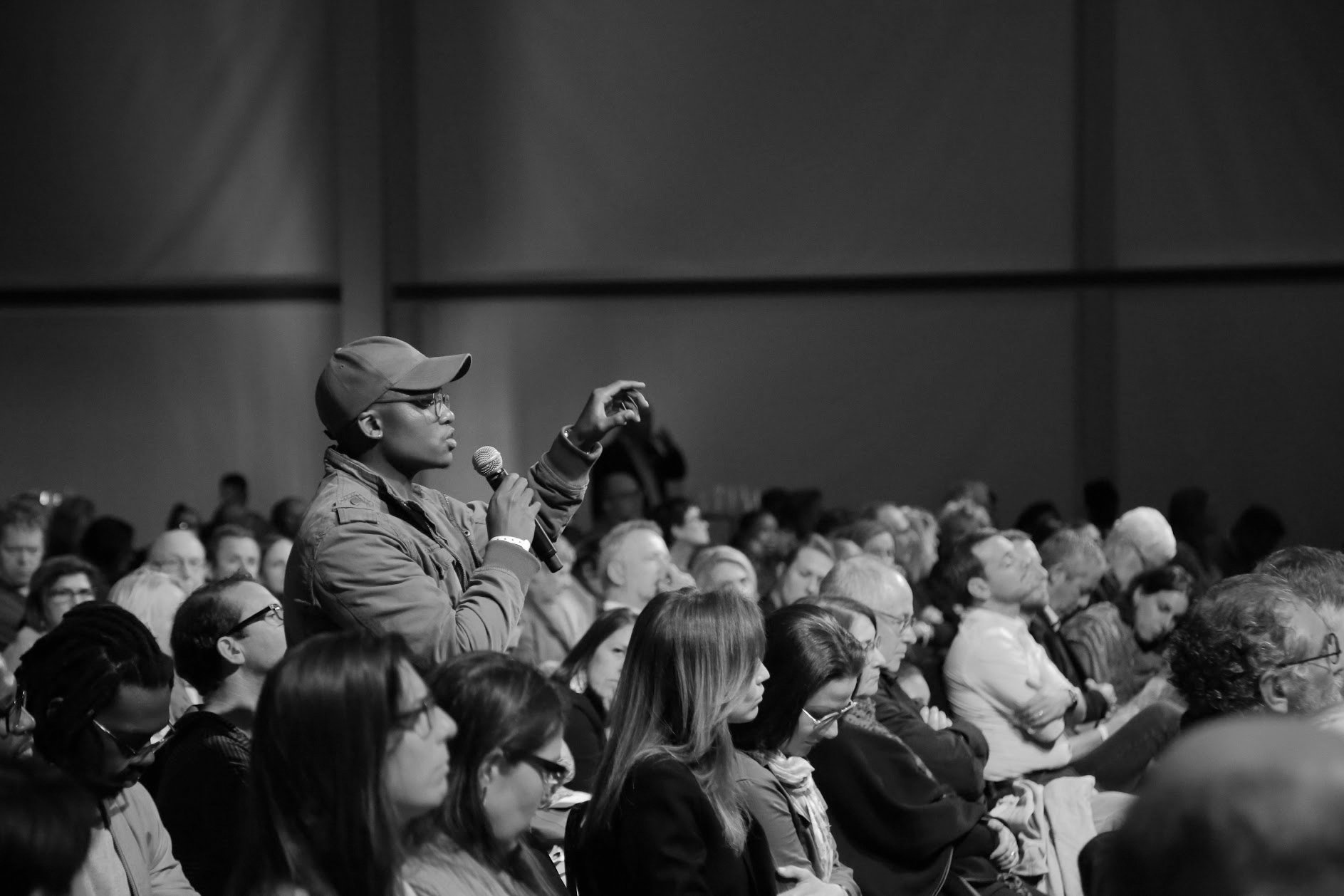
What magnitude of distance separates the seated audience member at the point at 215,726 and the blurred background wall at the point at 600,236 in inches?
330

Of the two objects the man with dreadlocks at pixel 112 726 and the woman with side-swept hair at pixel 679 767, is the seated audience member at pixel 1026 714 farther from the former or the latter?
the man with dreadlocks at pixel 112 726

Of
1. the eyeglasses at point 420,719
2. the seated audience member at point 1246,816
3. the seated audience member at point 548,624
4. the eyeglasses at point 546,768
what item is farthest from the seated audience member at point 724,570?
the seated audience member at point 1246,816

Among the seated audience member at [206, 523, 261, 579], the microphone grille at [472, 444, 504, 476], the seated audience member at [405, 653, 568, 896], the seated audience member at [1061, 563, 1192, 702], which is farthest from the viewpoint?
the seated audience member at [206, 523, 261, 579]

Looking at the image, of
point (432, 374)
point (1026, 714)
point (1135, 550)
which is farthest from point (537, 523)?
point (1135, 550)

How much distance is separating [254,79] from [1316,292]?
25.2 feet

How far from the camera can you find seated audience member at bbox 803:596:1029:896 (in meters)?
3.68

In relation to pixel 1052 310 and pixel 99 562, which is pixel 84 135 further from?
pixel 1052 310

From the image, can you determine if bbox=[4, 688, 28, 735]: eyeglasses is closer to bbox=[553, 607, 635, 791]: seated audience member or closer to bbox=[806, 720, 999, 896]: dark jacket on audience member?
bbox=[553, 607, 635, 791]: seated audience member

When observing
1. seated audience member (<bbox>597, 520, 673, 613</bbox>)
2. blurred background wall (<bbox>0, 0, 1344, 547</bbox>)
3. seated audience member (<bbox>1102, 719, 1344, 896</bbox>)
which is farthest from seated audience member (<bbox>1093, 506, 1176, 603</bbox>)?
seated audience member (<bbox>1102, 719, 1344, 896</bbox>)

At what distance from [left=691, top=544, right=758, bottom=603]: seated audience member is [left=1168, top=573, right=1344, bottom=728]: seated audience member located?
2.54 m

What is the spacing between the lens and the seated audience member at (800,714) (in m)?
3.21

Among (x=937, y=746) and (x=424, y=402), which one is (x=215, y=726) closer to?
(x=424, y=402)

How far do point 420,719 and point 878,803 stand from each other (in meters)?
1.81

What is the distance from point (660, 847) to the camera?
2662 millimetres
